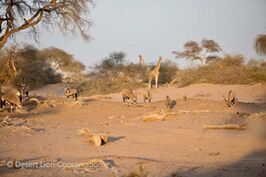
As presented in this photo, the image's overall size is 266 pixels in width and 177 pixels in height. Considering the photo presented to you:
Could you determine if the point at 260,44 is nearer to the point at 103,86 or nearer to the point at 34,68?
the point at 103,86

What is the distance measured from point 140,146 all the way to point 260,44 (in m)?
19.0

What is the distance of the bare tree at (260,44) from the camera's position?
81.4 feet

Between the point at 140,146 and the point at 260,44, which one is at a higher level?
the point at 260,44

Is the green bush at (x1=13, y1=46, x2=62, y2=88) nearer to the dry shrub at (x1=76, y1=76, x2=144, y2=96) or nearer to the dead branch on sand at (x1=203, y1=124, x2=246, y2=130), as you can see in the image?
the dry shrub at (x1=76, y1=76, x2=144, y2=96)

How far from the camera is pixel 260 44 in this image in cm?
2516

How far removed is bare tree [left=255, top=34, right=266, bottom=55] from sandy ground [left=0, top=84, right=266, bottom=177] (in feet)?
34.7

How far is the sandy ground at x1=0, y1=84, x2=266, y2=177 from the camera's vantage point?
6.04 metres

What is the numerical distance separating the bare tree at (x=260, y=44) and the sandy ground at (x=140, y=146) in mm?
10575

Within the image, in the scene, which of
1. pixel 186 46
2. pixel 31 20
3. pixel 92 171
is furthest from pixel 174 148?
pixel 186 46

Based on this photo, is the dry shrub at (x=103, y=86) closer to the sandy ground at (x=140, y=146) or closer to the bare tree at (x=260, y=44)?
the bare tree at (x=260, y=44)

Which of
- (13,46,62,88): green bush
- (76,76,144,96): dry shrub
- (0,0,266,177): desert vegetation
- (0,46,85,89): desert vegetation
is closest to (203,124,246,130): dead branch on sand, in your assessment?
(0,0,266,177): desert vegetation

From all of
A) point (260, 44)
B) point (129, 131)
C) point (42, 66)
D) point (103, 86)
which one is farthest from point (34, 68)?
point (129, 131)

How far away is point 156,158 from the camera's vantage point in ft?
23.6

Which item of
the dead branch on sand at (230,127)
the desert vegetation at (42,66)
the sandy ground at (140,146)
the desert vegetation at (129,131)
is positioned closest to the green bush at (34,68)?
the desert vegetation at (42,66)
